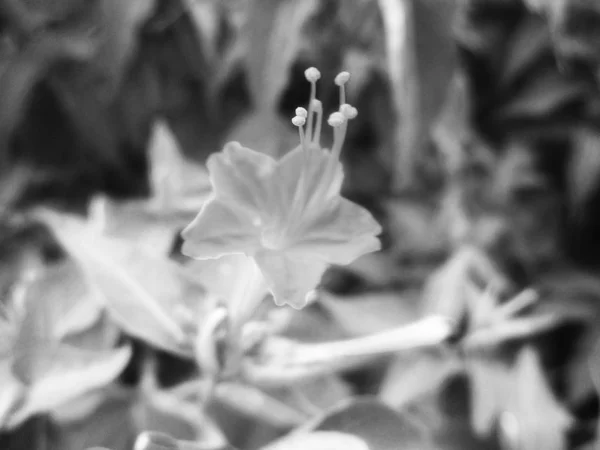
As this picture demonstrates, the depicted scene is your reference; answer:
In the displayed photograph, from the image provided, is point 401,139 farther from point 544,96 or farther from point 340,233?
point 544,96

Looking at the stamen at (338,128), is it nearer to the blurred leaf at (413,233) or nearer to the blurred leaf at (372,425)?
the blurred leaf at (372,425)

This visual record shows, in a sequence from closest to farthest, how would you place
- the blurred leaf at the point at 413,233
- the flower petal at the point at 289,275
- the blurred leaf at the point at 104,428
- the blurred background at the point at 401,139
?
the flower petal at the point at 289,275
the blurred leaf at the point at 104,428
the blurred background at the point at 401,139
the blurred leaf at the point at 413,233

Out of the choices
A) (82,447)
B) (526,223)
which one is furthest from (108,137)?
(526,223)

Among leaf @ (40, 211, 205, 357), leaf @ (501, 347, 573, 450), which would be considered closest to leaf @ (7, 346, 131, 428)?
leaf @ (40, 211, 205, 357)

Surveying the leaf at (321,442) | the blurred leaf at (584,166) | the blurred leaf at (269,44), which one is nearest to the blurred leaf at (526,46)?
the blurred leaf at (584,166)

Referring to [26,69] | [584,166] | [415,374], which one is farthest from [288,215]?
[584,166]

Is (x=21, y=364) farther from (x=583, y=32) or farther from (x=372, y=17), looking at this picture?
(x=583, y=32)
